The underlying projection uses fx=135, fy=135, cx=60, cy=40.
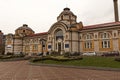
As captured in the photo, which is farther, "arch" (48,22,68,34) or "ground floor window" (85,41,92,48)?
"arch" (48,22,68,34)

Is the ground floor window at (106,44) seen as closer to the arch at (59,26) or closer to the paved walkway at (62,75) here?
the arch at (59,26)

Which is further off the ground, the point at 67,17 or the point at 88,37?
the point at 67,17

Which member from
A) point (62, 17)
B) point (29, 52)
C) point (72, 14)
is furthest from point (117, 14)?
point (29, 52)

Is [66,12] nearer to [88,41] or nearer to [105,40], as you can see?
[88,41]

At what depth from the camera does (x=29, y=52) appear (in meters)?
65.8

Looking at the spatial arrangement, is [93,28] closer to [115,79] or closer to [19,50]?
[115,79]

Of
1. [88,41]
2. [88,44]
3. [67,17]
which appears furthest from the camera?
[67,17]

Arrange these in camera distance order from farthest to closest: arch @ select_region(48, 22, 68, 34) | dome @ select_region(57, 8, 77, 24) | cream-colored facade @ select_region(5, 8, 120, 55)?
dome @ select_region(57, 8, 77, 24), arch @ select_region(48, 22, 68, 34), cream-colored facade @ select_region(5, 8, 120, 55)

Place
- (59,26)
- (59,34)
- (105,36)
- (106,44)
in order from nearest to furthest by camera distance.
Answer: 1. (106,44)
2. (105,36)
3. (59,26)
4. (59,34)

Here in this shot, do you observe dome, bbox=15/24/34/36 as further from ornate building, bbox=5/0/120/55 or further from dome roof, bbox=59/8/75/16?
dome roof, bbox=59/8/75/16

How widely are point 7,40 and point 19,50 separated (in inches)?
354

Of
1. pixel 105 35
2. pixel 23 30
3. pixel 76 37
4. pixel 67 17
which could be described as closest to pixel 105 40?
pixel 105 35

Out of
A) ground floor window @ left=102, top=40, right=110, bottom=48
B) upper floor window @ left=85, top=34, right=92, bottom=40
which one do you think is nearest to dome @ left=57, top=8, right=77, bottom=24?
upper floor window @ left=85, top=34, right=92, bottom=40

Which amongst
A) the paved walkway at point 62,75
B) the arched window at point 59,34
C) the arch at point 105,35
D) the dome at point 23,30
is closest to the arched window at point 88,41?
the arch at point 105,35
